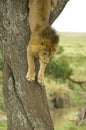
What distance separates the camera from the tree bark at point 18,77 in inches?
216

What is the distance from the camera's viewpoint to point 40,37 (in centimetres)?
524

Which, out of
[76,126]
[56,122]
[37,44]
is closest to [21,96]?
[37,44]

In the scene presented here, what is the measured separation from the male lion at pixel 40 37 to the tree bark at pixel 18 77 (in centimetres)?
14

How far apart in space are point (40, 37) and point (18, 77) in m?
0.65

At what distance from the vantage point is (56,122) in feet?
46.2

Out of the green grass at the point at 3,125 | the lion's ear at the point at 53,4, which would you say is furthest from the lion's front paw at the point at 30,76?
the green grass at the point at 3,125

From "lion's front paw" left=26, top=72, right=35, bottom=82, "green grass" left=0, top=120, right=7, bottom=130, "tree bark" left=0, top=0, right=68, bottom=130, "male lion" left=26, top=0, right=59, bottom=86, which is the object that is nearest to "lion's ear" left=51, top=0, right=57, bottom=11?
"male lion" left=26, top=0, right=59, bottom=86

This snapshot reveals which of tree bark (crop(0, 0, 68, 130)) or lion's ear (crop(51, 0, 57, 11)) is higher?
lion's ear (crop(51, 0, 57, 11))

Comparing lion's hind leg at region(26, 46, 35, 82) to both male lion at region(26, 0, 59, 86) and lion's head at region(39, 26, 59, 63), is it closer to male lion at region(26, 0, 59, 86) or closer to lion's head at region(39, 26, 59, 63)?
male lion at region(26, 0, 59, 86)

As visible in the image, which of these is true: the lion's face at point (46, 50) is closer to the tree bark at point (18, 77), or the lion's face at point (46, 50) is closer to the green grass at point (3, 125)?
the tree bark at point (18, 77)

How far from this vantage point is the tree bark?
5.49 metres

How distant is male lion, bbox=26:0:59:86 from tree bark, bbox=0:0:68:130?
0.14 meters

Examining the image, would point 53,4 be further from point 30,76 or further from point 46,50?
point 30,76

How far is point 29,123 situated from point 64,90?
10.3 meters
